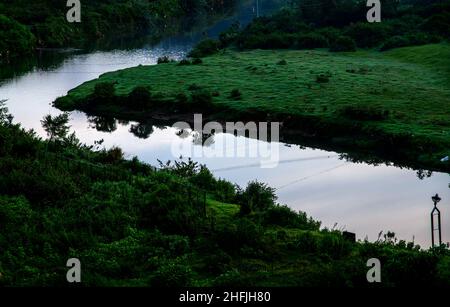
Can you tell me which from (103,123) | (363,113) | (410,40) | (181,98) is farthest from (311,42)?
(363,113)

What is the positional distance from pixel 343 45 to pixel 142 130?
114 ft

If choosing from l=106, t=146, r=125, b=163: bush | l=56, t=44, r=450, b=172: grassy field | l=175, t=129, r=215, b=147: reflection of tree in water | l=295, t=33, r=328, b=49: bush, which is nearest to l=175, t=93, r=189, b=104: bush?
l=56, t=44, r=450, b=172: grassy field

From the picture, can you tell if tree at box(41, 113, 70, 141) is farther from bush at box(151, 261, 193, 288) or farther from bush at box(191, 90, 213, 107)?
bush at box(151, 261, 193, 288)

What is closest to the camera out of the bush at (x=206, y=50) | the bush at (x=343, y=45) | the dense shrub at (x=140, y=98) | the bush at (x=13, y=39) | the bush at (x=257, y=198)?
the bush at (x=257, y=198)

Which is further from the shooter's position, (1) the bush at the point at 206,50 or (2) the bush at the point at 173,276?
(1) the bush at the point at 206,50

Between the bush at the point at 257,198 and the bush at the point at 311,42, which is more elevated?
the bush at the point at 311,42

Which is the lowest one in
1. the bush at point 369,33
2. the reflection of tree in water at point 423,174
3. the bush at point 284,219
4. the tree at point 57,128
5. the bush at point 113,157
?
the reflection of tree in water at point 423,174

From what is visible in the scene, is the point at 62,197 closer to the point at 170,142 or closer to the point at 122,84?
the point at 170,142

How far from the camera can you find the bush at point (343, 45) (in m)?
78.8

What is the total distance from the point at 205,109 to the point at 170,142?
19.9 feet

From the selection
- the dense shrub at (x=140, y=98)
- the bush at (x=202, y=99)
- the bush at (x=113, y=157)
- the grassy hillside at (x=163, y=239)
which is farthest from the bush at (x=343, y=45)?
the grassy hillside at (x=163, y=239)

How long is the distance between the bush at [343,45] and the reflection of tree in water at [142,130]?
33.0m

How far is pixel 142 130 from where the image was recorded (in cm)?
5303

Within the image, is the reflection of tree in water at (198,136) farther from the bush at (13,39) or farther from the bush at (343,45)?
the bush at (13,39)
